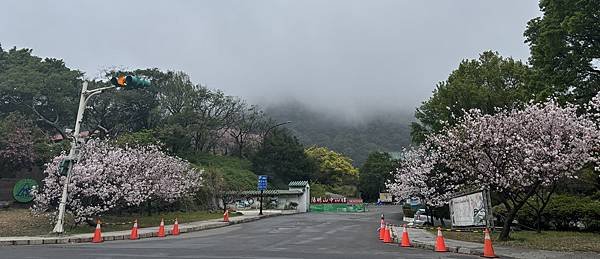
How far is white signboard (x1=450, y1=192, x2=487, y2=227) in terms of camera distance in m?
19.5

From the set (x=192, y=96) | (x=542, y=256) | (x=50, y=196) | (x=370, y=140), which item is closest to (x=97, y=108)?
(x=192, y=96)

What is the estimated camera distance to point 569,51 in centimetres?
2305

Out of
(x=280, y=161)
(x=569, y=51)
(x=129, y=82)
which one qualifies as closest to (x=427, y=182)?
(x=569, y=51)

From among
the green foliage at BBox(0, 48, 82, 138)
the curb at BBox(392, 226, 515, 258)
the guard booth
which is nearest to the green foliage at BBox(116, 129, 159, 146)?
the green foliage at BBox(0, 48, 82, 138)

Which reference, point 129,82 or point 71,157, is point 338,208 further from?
point 129,82

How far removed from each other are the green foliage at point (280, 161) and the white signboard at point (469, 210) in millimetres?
48652

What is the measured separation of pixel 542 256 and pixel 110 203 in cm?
1825

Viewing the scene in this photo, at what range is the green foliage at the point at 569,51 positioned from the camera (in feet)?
71.5

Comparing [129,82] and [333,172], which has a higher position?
[333,172]

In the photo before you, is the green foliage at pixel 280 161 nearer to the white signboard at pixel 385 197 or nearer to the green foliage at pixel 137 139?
the white signboard at pixel 385 197

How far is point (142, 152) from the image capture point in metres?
29.0

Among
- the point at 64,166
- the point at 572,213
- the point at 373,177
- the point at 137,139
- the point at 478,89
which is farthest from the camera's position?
the point at 373,177

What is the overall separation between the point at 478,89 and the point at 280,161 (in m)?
41.2

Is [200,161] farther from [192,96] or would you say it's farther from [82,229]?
[82,229]
